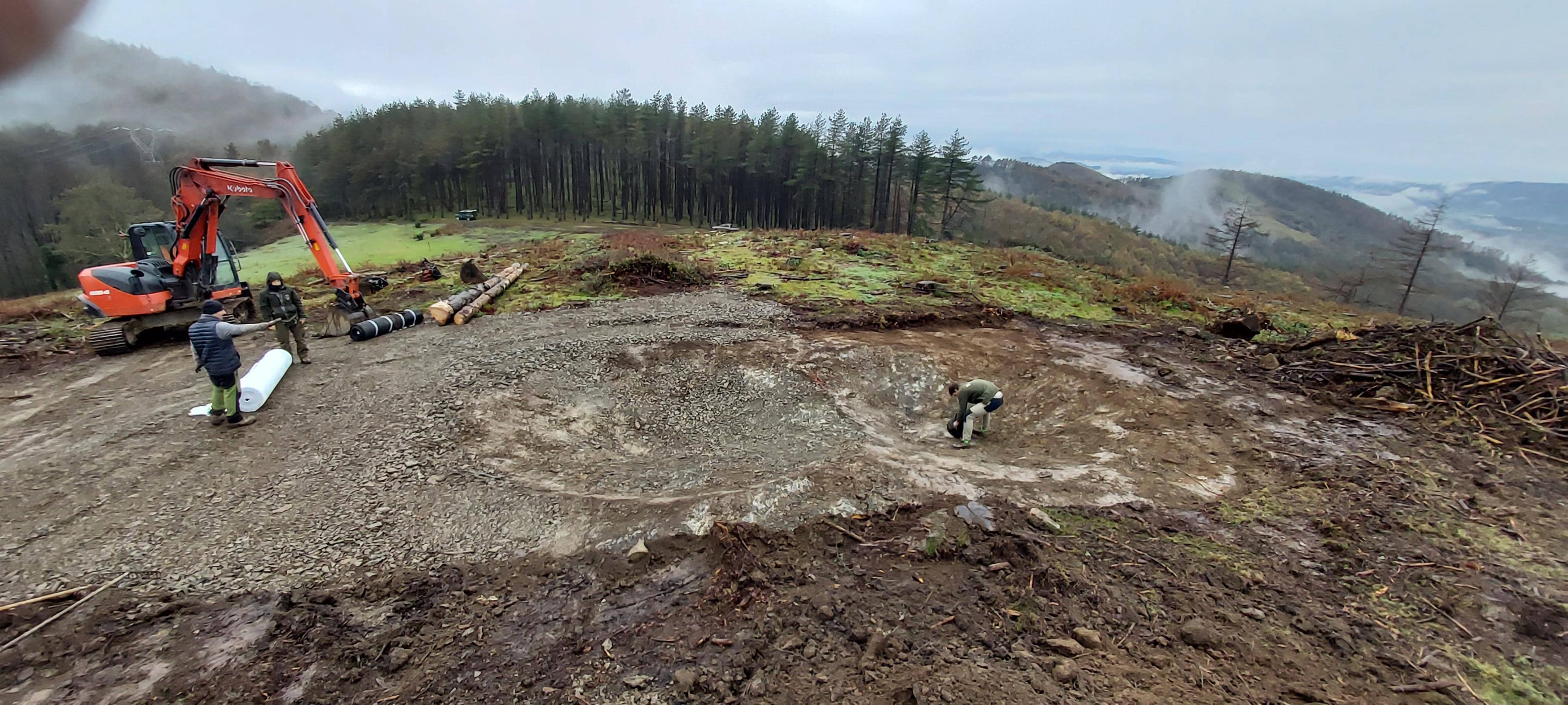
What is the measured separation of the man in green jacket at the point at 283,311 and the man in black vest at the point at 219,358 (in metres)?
1.83

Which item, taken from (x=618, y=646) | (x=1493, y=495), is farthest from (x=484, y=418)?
(x=1493, y=495)

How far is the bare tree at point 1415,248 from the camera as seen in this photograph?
31.9m

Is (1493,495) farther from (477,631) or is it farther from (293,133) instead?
(293,133)

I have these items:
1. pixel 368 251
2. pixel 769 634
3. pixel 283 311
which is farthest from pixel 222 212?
pixel 368 251

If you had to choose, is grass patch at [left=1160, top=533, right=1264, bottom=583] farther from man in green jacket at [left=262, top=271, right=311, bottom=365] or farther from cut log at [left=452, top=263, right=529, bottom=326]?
cut log at [left=452, top=263, right=529, bottom=326]

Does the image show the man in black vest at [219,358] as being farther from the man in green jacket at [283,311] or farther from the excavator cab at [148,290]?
the excavator cab at [148,290]

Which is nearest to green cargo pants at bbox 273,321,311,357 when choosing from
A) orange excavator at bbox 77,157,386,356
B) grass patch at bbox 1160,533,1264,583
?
orange excavator at bbox 77,157,386,356

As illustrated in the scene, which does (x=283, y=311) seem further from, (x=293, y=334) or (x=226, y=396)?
(x=226, y=396)

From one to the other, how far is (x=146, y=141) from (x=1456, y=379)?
3467 inches

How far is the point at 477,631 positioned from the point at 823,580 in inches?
107

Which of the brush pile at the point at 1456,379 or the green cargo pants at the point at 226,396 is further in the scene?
the brush pile at the point at 1456,379

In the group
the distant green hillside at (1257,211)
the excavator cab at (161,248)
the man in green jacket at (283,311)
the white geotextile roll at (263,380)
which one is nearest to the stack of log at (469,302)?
the man in green jacket at (283,311)

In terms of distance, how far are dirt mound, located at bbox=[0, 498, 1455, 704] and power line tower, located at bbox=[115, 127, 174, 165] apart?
72.1 meters

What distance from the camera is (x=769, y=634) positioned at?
4.26 metres
